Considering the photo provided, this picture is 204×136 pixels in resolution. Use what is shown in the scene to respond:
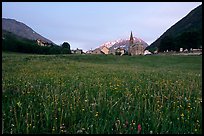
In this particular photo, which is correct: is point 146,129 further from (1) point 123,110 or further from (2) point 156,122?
(1) point 123,110

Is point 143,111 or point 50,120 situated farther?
point 143,111

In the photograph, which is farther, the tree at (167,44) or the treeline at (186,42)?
the tree at (167,44)

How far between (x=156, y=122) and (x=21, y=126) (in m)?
2.02

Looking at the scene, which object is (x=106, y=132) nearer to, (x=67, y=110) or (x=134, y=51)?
(x=67, y=110)

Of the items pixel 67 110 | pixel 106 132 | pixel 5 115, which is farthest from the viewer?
pixel 67 110

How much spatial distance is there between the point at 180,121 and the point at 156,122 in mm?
584

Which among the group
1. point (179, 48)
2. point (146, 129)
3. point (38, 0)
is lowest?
point (146, 129)

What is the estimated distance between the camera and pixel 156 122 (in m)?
3.93

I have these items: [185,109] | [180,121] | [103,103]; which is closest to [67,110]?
[103,103]

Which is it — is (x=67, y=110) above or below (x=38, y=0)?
below

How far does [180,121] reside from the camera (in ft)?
14.0

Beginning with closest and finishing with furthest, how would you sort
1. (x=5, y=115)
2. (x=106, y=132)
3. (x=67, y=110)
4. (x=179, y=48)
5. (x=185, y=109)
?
(x=106, y=132) < (x=5, y=115) < (x=67, y=110) < (x=185, y=109) < (x=179, y=48)

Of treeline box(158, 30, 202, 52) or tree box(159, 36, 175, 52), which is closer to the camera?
treeline box(158, 30, 202, 52)

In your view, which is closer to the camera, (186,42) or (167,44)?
(186,42)
